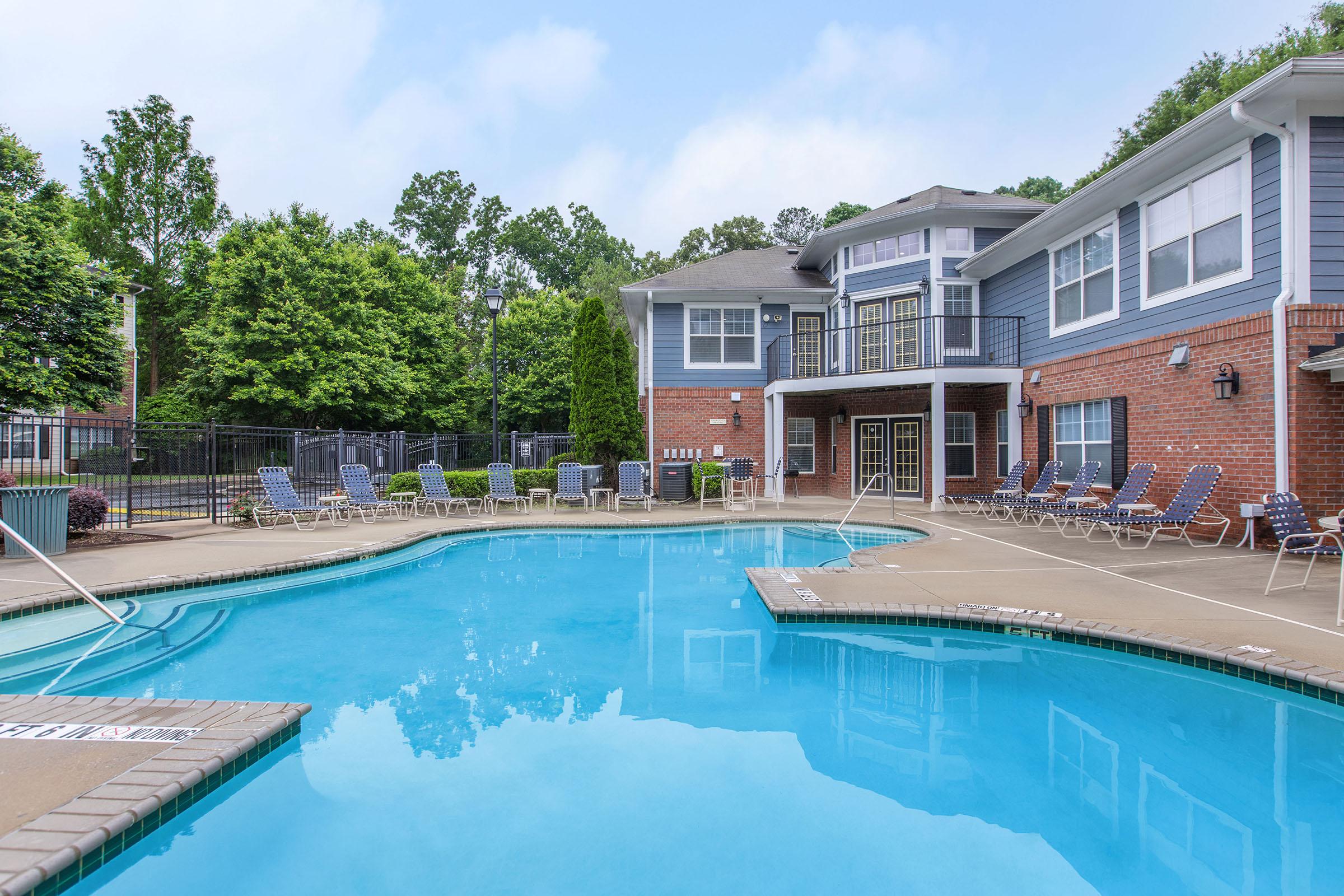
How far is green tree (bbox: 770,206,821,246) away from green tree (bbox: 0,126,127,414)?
32.4m

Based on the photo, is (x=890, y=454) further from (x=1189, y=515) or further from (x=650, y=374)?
(x=1189, y=515)

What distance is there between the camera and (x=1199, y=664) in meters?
4.20

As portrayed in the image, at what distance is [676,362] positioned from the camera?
16703 millimetres

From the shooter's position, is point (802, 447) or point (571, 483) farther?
point (802, 447)

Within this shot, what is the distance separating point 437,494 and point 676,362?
6.42 meters

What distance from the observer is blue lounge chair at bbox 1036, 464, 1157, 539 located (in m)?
9.20

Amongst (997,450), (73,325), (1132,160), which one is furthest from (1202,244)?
(73,325)

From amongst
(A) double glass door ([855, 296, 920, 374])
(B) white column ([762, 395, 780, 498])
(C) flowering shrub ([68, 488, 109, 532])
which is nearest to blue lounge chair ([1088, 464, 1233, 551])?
(A) double glass door ([855, 296, 920, 374])

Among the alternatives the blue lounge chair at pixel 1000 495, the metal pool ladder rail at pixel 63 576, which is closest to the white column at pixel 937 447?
the blue lounge chair at pixel 1000 495

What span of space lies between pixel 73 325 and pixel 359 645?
7.63 metres

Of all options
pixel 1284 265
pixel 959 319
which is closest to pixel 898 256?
pixel 959 319

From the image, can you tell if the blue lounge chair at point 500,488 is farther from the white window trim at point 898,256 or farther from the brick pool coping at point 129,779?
the brick pool coping at point 129,779

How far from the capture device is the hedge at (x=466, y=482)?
1412 cm

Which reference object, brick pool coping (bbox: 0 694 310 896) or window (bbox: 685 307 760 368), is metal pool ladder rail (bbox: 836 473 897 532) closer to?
window (bbox: 685 307 760 368)
